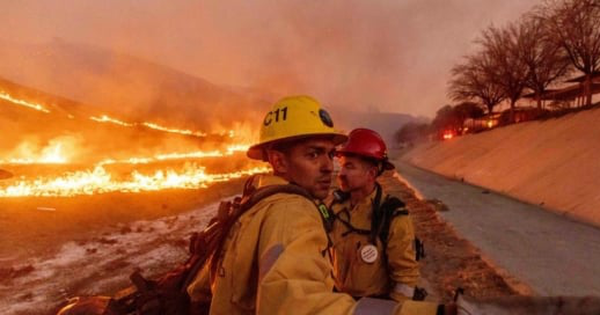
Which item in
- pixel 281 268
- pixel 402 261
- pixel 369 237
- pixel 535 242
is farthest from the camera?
pixel 535 242

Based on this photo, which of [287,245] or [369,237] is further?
[369,237]

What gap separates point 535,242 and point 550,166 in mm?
8009

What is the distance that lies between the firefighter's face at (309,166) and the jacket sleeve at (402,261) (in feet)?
4.15

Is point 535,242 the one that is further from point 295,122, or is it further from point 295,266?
point 295,266

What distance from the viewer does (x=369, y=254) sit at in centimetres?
328

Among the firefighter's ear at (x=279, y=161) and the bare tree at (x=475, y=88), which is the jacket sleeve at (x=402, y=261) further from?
the bare tree at (x=475, y=88)

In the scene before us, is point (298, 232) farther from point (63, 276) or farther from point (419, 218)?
point (419, 218)

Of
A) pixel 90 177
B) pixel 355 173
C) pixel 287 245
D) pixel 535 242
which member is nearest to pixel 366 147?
pixel 355 173

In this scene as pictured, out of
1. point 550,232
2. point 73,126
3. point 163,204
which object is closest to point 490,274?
point 550,232

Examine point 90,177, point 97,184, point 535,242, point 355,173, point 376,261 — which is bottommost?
point 535,242

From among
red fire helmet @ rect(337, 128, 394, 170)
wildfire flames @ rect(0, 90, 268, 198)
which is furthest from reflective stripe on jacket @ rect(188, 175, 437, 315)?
wildfire flames @ rect(0, 90, 268, 198)

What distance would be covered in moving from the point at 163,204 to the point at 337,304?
62.8ft

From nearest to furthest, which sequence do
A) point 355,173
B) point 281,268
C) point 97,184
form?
point 281,268, point 355,173, point 97,184

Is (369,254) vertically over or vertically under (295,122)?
under
